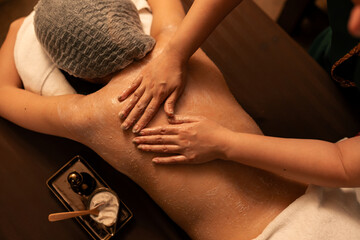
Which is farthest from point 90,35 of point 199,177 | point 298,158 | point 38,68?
point 298,158

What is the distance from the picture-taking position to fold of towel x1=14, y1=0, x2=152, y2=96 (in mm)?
992

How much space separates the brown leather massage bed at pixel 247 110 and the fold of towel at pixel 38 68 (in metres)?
0.23

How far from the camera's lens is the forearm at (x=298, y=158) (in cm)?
71

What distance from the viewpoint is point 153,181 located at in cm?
83

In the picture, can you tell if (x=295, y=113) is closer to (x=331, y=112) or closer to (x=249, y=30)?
(x=331, y=112)

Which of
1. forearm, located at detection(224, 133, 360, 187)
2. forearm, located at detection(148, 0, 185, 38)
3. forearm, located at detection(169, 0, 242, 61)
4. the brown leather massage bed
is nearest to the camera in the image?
forearm, located at detection(224, 133, 360, 187)

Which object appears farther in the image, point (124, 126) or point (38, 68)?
point (38, 68)

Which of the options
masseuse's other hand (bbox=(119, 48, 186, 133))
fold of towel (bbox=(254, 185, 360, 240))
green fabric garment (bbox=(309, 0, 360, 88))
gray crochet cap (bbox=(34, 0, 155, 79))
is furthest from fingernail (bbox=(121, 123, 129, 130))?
green fabric garment (bbox=(309, 0, 360, 88))

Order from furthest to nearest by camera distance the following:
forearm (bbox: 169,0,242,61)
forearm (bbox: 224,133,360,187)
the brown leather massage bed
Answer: the brown leather massage bed → forearm (bbox: 169,0,242,61) → forearm (bbox: 224,133,360,187)

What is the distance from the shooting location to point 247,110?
1.21 meters

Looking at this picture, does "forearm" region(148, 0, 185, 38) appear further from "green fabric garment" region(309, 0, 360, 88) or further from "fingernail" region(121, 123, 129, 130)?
"green fabric garment" region(309, 0, 360, 88)

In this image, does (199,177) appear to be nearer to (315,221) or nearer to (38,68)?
(315,221)

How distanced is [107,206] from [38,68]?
0.58m

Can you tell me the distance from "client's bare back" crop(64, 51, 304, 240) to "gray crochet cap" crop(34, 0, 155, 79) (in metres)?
0.07
